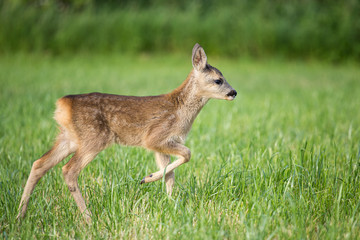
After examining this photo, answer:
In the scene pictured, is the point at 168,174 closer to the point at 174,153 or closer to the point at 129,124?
the point at 174,153

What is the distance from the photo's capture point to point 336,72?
13.5 metres

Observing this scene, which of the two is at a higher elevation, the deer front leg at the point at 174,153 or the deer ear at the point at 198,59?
the deer ear at the point at 198,59

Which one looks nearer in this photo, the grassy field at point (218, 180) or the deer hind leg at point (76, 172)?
the grassy field at point (218, 180)

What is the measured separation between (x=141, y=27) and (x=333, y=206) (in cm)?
1366

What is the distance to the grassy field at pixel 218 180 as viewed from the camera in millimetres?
2885

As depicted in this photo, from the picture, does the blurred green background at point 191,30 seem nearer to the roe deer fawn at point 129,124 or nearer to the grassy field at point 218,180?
the grassy field at point 218,180

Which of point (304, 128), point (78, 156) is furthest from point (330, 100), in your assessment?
point (78, 156)

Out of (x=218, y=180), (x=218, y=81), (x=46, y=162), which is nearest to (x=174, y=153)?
(x=218, y=180)

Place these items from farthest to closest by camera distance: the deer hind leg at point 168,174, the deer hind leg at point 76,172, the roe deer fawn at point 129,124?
the deer hind leg at point 168,174, the roe deer fawn at point 129,124, the deer hind leg at point 76,172

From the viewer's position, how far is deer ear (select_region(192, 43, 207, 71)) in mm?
3644

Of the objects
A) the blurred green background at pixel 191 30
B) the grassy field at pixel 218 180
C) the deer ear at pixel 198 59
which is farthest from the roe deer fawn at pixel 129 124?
the blurred green background at pixel 191 30

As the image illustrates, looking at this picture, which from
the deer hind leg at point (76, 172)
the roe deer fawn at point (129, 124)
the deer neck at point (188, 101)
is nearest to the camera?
the deer hind leg at point (76, 172)

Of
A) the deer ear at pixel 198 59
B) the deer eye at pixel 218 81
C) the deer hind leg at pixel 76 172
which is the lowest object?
the deer hind leg at pixel 76 172

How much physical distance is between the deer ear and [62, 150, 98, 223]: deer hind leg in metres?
1.21
